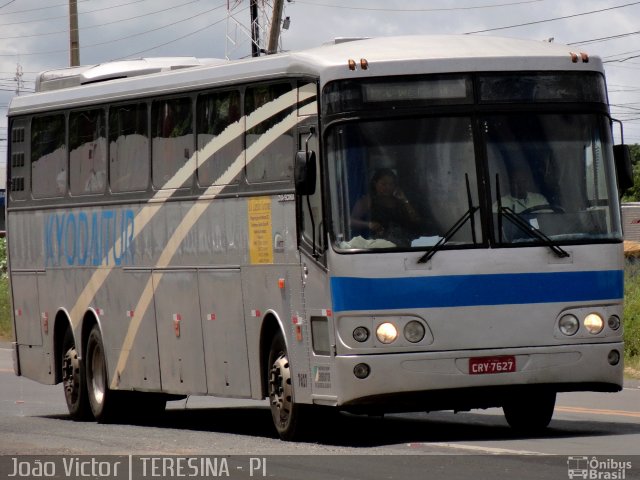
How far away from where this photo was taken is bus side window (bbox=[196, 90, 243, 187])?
617 inches

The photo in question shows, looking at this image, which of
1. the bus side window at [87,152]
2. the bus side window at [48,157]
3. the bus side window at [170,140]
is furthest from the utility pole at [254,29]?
the bus side window at [170,140]

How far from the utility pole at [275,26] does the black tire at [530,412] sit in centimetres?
1743

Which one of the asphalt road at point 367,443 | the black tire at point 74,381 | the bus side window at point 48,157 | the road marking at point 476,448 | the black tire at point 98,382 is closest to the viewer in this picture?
the asphalt road at point 367,443

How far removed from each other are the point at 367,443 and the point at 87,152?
6066 mm

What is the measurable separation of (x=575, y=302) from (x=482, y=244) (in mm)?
917

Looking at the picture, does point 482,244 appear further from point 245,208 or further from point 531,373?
point 245,208

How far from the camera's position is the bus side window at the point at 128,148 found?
17547 millimetres

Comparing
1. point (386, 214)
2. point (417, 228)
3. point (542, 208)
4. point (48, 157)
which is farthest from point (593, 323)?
point (48, 157)

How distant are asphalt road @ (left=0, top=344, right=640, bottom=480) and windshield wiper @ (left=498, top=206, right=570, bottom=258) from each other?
1530 mm

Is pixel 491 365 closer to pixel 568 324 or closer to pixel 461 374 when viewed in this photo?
pixel 461 374

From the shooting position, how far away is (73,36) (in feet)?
136

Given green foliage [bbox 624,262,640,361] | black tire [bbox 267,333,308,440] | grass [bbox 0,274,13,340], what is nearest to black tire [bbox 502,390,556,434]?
black tire [bbox 267,333,308,440]

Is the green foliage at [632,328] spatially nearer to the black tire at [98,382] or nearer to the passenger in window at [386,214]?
the black tire at [98,382]

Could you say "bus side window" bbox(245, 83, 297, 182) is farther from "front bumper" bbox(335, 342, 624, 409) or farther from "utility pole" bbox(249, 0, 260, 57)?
"utility pole" bbox(249, 0, 260, 57)
